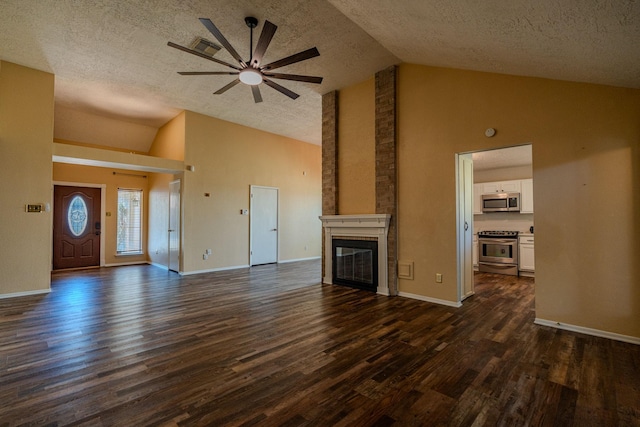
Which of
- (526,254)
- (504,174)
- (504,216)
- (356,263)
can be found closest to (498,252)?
(526,254)

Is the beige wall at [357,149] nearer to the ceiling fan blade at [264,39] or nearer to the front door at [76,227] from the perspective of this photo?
the ceiling fan blade at [264,39]

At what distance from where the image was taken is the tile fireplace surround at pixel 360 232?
15.4ft

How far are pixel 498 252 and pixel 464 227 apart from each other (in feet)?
8.97

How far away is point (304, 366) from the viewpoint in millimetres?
2383

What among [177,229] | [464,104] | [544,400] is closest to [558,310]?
[544,400]

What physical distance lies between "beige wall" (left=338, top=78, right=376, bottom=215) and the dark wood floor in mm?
1820

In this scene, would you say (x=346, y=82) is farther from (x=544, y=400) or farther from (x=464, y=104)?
(x=544, y=400)

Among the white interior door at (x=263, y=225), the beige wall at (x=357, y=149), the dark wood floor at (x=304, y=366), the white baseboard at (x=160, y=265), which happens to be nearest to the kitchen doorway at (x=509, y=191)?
the beige wall at (x=357, y=149)

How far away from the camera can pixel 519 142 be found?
3.51 m

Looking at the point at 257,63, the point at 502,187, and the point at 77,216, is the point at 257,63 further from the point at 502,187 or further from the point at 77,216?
the point at 77,216

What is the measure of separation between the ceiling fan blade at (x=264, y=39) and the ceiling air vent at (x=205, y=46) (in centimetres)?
115

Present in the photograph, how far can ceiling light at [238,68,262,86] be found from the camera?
3.33 m

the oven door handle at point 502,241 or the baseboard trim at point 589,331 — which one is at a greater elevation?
the oven door handle at point 502,241

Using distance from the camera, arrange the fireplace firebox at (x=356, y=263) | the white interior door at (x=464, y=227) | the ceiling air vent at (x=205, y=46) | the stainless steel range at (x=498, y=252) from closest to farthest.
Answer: the ceiling air vent at (x=205, y=46), the white interior door at (x=464, y=227), the fireplace firebox at (x=356, y=263), the stainless steel range at (x=498, y=252)
